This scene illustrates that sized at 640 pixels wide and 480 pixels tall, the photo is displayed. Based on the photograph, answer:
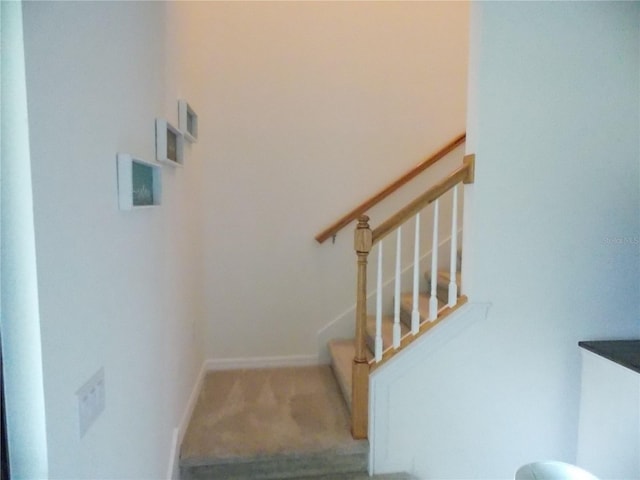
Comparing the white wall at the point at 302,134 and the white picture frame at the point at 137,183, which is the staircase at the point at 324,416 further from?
the white picture frame at the point at 137,183

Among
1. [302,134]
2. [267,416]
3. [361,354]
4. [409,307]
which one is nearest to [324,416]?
[267,416]

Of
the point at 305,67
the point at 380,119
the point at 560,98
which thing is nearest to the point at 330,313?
the point at 380,119

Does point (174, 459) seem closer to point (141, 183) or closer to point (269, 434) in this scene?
point (269, 434)

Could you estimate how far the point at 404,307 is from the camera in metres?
2.80

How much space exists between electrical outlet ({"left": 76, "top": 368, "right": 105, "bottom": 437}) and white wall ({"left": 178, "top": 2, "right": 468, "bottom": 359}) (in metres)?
1.93

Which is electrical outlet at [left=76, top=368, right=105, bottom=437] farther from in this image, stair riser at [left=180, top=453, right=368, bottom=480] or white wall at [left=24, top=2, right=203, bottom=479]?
stair riser at [left=180, top=453, right=368, bottom=480]

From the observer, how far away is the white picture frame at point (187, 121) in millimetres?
2168

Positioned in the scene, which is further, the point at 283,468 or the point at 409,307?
the point at 409,307

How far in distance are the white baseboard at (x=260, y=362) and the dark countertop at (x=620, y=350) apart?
176 cm

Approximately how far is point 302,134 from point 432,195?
1.29 metres

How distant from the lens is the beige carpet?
6.57 ft

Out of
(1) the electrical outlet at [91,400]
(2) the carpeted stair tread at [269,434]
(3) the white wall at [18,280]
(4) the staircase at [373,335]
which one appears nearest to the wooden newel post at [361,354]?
(2) the carpeted stair tread at [269,434]

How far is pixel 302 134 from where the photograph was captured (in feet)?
9.66

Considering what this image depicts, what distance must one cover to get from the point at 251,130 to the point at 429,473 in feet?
7.64
